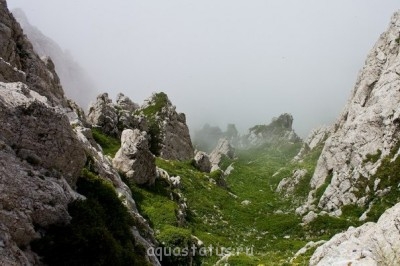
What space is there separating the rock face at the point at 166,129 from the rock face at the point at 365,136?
1483 inches

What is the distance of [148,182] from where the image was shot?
47188 mm

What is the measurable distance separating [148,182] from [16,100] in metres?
28.9

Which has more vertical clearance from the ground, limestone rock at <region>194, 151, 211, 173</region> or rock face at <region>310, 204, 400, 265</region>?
limestone rock at <region>194, 151, 211, 173</region>

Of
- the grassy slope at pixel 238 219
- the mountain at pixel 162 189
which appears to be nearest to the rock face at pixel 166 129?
the mountain at pixel 162 189

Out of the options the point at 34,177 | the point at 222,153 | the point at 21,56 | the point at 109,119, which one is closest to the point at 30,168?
the point at 34,177

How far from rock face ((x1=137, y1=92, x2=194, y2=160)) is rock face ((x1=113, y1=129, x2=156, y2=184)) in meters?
45.8

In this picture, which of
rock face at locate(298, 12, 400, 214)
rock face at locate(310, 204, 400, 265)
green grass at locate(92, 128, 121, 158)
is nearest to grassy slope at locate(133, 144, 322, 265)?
rock face at locate(298, 12, 400, 214)

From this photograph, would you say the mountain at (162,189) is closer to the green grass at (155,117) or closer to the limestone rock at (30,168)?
the limestone rock at (30,168)

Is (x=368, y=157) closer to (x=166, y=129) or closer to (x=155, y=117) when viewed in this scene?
(x=166, y=129)

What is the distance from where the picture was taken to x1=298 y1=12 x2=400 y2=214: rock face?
60.4 meters

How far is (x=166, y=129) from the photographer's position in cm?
10281

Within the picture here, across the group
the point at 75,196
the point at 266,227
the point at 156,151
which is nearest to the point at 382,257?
the point at 75,196

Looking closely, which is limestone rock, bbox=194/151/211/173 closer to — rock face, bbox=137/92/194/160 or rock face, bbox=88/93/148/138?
rock face, bbox=137/92/194/160

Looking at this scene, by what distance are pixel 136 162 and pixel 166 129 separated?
56.7 metres
